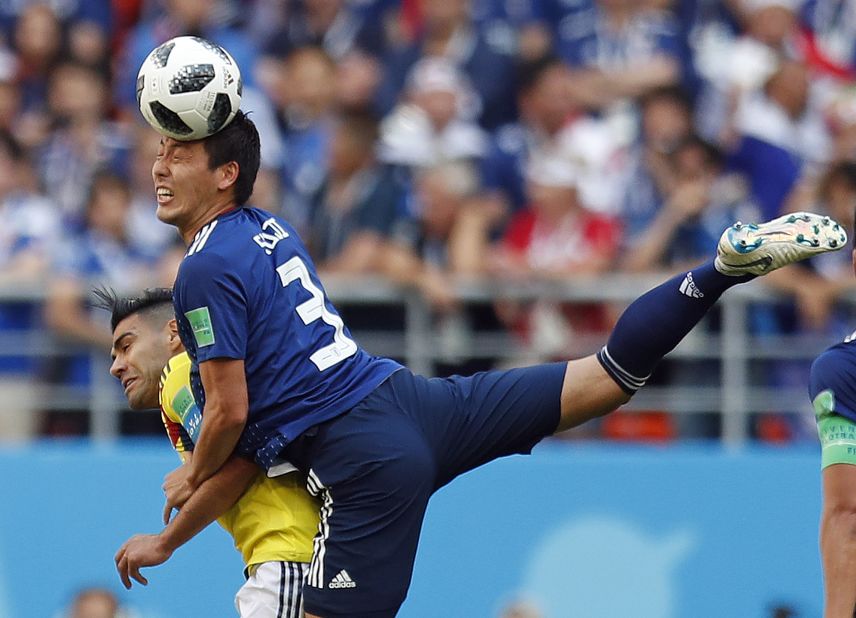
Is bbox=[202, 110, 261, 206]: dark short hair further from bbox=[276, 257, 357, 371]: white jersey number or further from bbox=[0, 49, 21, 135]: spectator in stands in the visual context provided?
bbox=[0, 49, 21, 135]: spectator in stands

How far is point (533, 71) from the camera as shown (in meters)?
9.73

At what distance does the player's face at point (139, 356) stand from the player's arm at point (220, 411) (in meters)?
0.62

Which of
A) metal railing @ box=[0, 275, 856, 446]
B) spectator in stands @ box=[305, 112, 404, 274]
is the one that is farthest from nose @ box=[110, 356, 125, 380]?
spectator in stands @ box=[305, 112, 404, 274]

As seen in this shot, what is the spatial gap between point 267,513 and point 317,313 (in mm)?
698

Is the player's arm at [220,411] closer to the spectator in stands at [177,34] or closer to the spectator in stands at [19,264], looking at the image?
the spectator in stands at [19,264]

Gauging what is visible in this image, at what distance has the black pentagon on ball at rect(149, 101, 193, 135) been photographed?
16.3ft

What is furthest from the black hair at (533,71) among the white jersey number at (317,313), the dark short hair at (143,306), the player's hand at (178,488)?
the player's hand at (178,488)

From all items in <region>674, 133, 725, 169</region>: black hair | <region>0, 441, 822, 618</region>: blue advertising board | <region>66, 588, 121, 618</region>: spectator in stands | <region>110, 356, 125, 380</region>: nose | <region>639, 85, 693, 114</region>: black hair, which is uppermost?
<region>639, 85, 693, 114</region>: black hair

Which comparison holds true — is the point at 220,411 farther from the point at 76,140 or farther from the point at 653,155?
the point at 76,140

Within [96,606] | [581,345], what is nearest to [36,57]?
[96,606]

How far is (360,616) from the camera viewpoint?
5012 millimetres

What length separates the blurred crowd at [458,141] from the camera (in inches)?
344

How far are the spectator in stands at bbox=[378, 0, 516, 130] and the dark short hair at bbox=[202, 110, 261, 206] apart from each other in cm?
457

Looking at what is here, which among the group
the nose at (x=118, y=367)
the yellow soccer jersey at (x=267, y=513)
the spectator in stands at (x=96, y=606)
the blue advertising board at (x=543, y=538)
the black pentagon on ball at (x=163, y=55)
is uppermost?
the black pentagon on ball at (x=163, y=55)
